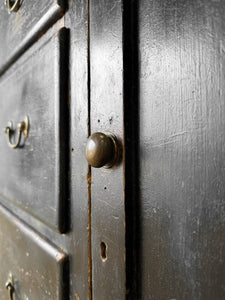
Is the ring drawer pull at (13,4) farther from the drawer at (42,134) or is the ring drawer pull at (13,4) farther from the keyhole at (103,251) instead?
the keyhole at (103,251)

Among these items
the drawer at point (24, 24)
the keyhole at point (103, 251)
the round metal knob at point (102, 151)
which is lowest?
the keyhole at point (103, 251)

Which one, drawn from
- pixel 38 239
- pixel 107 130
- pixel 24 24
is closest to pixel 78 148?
pixel 107 130

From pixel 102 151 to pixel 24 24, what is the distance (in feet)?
1.22

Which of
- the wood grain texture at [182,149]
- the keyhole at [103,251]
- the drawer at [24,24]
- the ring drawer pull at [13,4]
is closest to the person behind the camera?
the wood grain texture at [182,149]

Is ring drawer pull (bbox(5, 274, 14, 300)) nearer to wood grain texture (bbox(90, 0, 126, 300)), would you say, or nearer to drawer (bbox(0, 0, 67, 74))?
wood grain texture (bbox(90, 0, 126, 300))

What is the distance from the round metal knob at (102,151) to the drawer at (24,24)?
234 millimetres

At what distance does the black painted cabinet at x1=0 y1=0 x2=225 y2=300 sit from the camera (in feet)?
0.70

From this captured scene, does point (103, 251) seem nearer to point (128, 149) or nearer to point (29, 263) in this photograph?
point (128, 149)

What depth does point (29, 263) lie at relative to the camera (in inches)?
18.9

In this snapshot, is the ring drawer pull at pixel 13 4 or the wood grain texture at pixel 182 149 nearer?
the wood grain texture at pixel 182 149

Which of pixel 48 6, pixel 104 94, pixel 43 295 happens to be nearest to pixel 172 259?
pixel 104 94

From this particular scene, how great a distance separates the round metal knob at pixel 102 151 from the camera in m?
0.28

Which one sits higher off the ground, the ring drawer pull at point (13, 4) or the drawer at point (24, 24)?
the ring drawer pull at point (13, 4)

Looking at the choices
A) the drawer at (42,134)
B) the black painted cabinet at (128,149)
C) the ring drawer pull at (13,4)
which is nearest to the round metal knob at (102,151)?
the black painted cabinet at (128,149)
